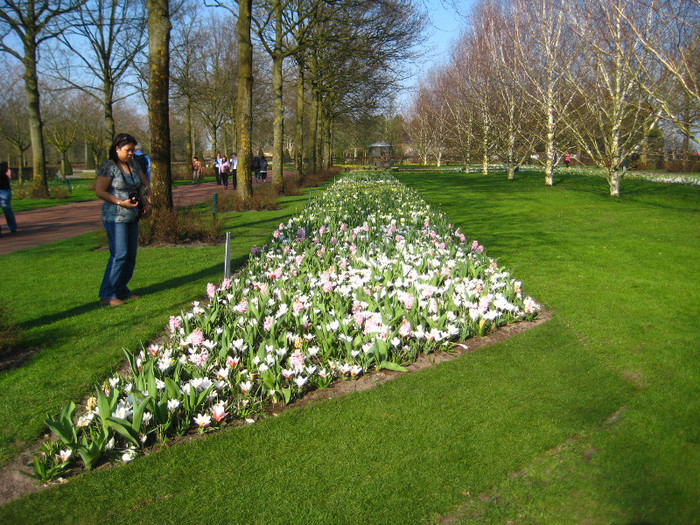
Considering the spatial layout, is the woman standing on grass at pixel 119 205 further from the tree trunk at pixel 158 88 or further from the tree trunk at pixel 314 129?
the tree trunk at pixel 314 129

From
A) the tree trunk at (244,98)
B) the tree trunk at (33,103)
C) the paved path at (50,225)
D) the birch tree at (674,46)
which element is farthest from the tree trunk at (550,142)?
the tree trunk at (33,103)

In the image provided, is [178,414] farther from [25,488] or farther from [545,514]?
[545,514]

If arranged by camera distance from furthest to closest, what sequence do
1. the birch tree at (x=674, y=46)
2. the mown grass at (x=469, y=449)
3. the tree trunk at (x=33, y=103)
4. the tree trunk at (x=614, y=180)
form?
the tree trunk at (x=33, y=103) < the tree trunk at (x=614, y=180) < the birch tree at (x=674, y=46) < the mown grass at (x=469, y=449)

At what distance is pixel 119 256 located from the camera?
5418 mm

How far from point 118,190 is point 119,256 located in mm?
717

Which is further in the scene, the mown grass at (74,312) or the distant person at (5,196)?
the distant person at (5,196)

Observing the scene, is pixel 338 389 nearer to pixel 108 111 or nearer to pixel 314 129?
pixel 108 111

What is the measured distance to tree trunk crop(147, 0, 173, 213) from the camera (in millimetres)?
8922

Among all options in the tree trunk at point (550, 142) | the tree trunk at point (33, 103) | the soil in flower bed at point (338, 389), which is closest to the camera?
the soil in flower bed at point (338, 389)

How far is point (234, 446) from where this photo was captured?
298cm

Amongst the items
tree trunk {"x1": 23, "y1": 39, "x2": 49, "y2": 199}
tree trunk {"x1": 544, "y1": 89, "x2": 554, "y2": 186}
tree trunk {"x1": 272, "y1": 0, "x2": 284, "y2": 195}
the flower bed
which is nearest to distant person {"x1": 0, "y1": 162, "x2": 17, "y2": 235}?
the flower bed

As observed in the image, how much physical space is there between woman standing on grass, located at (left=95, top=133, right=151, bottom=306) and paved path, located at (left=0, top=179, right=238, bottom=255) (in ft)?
16.7

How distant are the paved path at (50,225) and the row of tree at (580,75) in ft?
37.6

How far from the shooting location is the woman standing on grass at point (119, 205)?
525 cm
